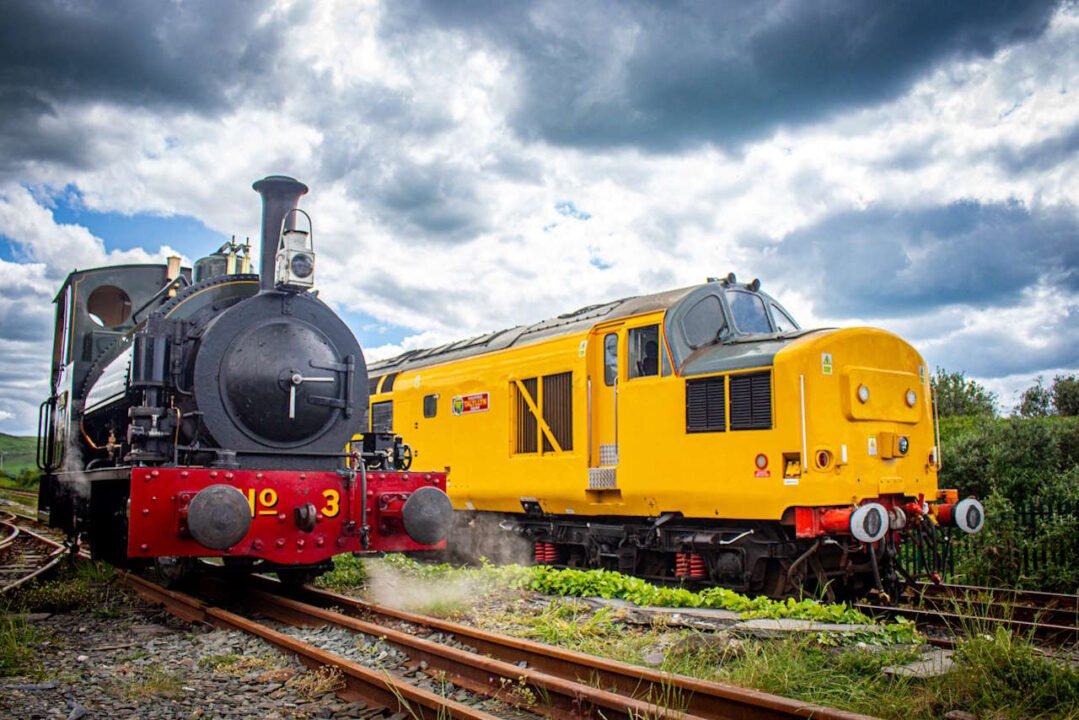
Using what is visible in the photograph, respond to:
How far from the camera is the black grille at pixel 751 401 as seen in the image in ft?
25.8

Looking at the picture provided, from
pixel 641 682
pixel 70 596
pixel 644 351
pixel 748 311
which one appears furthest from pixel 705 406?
pixel 70 596

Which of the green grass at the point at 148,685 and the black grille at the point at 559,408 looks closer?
the green grass at the point at 148,685

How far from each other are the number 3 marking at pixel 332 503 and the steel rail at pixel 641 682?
4.76 ft

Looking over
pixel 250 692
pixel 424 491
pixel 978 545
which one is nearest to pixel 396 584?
pixel 424 491

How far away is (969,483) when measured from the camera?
13.0 m

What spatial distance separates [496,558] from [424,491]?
4.19m

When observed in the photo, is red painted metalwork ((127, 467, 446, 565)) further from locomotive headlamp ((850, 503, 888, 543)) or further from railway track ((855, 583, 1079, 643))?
railway track ((855, 583, 1079, 643))

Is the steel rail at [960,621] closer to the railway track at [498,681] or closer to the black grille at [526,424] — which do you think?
the railway track at [498,681]


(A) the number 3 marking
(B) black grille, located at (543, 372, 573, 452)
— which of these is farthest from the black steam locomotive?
(B) black grille, located at (543, 372, 573, 452)

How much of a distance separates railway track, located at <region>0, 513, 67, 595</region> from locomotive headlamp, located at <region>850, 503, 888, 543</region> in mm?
7710

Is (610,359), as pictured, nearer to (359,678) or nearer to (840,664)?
(840,664)

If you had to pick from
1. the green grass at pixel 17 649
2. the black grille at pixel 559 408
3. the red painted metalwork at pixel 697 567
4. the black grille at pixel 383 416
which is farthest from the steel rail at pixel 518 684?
the black grille at pixel 383 416

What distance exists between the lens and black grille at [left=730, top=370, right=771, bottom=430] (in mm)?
7859

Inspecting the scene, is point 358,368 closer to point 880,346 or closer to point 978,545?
point 880,346
